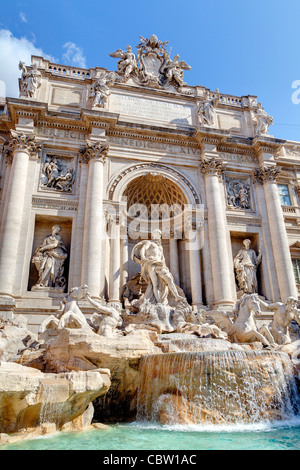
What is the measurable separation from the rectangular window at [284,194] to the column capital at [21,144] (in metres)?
13.0

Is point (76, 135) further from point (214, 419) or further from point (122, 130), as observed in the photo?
point (214, 419)

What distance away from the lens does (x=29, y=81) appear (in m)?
17.1

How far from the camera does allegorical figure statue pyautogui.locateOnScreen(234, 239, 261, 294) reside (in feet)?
54.2

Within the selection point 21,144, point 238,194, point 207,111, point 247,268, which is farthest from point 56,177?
point 247,268

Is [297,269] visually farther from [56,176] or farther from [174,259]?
[56,176]

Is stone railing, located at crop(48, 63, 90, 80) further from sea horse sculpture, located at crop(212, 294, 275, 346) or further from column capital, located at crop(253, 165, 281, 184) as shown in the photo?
sea horse sculpture, located at crop(212, 294, 275, 346)

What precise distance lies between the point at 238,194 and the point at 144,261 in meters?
6.88

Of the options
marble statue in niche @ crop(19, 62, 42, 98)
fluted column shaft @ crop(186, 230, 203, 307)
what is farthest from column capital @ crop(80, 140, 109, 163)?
fluted column shaft @ crop(186, 230, 203, 307)

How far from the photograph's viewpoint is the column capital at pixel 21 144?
1569 centimetres

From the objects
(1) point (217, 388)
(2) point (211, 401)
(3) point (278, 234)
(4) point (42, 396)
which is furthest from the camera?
(3) point (278, 234)

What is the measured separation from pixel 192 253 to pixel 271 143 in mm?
7655

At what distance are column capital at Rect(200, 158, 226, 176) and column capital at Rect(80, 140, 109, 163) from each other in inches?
192

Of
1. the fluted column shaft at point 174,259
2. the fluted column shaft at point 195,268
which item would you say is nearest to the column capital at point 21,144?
the fluted column shaft at point 174,259

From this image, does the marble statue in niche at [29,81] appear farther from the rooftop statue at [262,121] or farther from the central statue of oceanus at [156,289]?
the rooftop statue at [262,121]
